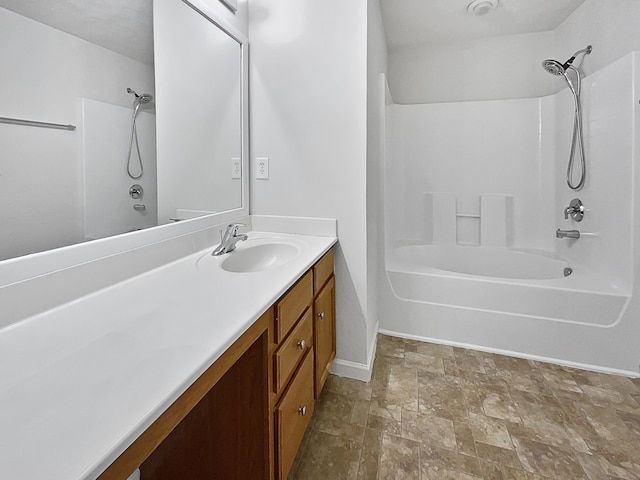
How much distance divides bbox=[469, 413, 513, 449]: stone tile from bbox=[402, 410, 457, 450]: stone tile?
10 centimetres

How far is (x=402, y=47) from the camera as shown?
300cm

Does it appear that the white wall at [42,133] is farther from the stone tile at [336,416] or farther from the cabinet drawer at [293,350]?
the stone tile at [336,416]

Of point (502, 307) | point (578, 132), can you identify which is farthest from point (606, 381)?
point (578, 132)

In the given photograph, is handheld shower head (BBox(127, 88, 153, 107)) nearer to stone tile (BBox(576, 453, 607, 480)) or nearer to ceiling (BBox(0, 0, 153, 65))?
ceiling (BBox(0, 0, 153, 65))

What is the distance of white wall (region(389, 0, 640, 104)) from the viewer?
2.42 m

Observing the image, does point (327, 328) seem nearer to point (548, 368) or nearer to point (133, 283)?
point (133, 283)

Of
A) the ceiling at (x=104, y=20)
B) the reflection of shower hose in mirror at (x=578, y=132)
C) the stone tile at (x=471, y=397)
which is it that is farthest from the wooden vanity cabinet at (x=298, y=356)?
the reflection of shower hose in mirror at (x=578, y=132)

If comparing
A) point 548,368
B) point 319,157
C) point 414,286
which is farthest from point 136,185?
point 548,368

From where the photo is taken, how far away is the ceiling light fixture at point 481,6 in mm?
2266

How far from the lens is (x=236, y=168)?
179 centimetres

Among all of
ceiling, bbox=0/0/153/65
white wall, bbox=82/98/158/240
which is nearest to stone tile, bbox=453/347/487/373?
white wall, bbox=82/98/158/240

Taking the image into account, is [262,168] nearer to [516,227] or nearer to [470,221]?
[470,221]

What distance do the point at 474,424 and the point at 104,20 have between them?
2100mm

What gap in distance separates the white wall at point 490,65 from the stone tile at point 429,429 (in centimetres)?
249
